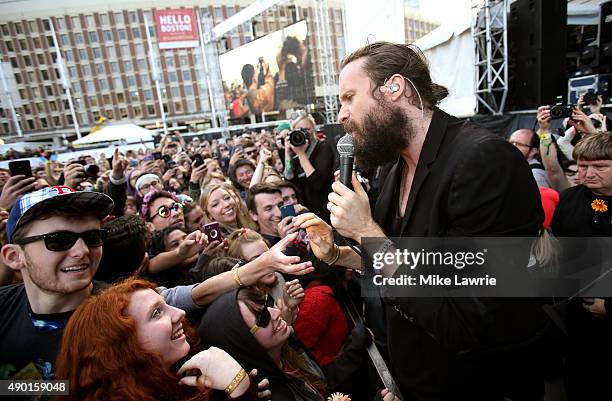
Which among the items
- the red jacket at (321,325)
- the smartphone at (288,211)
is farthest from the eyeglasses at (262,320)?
the smartphone at (288,211)

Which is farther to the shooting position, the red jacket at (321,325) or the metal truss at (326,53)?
the metal truss at (326,53)

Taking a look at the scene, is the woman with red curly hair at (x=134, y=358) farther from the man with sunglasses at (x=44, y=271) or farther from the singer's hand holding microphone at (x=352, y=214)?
the singer's hand holding microphone at (x=352, y=214)

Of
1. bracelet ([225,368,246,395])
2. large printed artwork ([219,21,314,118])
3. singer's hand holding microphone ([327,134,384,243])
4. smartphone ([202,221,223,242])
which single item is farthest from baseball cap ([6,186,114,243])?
large printed artwork ([219,21,314,118])

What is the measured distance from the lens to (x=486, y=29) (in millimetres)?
6160

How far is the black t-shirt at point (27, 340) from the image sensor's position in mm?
1364

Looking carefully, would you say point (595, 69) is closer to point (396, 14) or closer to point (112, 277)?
point (396, 14)

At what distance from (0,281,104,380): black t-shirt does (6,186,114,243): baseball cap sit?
1.03ft

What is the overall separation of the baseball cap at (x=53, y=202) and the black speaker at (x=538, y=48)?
262 inches

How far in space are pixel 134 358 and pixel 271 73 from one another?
22607 millimetres

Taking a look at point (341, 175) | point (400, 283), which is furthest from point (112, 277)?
point (400, 283)

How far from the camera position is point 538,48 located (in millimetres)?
5578

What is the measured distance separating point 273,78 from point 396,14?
14.3m
